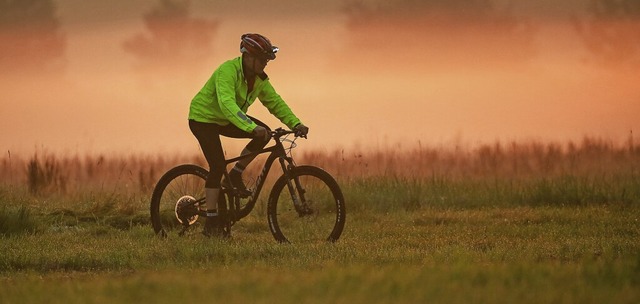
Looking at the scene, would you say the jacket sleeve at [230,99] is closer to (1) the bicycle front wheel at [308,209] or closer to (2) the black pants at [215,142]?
(2) the black pants at [215,142]

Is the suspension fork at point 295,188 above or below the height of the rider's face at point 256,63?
below

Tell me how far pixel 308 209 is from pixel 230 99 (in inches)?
58.1

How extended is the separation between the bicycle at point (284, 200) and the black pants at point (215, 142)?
0.41 ft

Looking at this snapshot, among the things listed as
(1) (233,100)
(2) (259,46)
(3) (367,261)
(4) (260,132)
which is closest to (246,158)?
(4) (260,132)

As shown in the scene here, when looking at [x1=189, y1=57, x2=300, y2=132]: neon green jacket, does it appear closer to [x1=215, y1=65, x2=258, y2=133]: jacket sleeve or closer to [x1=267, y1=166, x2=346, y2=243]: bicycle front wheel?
[x1=215, y1=65, x2=258, y2=133]: jacket sleeve

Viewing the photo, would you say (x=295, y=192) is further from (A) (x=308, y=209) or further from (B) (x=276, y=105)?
(B) (x=276, y=105)

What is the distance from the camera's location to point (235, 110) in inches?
484

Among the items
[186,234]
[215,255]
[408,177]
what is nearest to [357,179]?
[408,177]

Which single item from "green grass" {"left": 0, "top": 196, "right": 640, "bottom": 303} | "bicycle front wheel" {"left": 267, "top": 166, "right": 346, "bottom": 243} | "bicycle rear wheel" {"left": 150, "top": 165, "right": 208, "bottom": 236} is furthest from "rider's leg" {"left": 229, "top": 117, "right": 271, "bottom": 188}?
"green grass" {"left": 0, "top": 196, "right": 640, "bottom": 303}

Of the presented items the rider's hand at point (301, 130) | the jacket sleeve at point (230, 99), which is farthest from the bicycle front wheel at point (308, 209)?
the jacket sleeve at point (230, 99)

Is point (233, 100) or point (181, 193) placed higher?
point (233, 100)

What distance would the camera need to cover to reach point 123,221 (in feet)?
52.3

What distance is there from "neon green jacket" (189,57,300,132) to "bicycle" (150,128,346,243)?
16.0 inches

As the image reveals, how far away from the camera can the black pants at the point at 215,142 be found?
12859 mm
